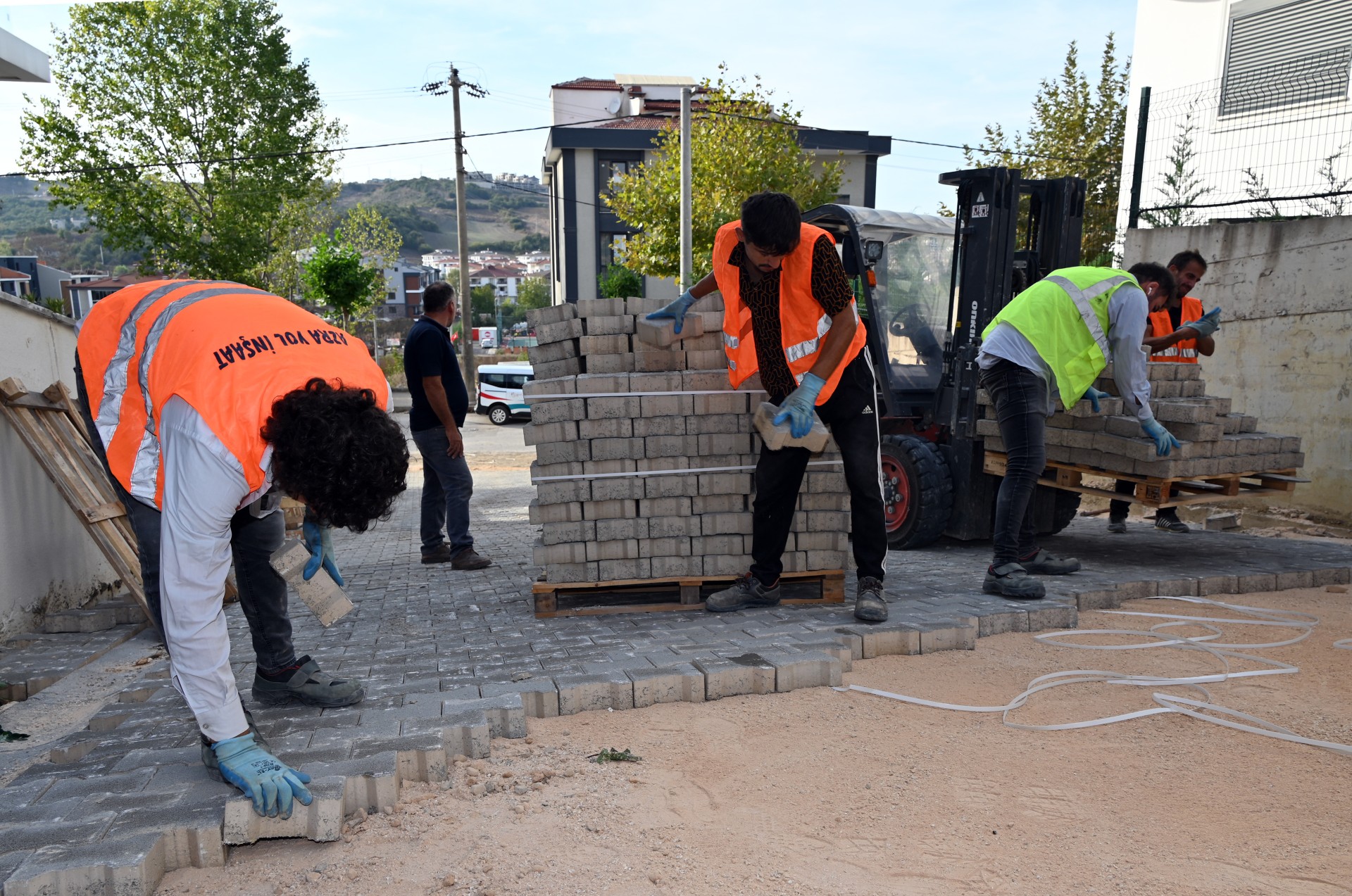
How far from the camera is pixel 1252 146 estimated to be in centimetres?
→ 918

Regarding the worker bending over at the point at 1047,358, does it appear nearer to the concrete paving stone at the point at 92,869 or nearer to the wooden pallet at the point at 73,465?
the concrete paving stone at the point at 92,869

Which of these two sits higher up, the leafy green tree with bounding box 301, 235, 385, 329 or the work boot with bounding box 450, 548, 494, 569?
the leafy green tree with bounding box 301, 235, 385, 329

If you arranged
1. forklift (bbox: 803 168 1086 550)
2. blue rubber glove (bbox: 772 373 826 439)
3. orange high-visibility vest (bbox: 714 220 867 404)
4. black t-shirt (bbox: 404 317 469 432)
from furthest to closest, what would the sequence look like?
forklift (bbox: 803 168 1086 550) < black t-shirt (bbox: 404 317 469 432) < orange high-visibility vest (bbox: 714 220 867 404) < blue rubber glove (bbox: 772 373 826 439)

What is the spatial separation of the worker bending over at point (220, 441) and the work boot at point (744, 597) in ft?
7.55

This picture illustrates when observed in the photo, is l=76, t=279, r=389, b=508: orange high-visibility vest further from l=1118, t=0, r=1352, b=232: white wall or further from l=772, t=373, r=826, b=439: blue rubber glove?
l=1118, t=0, r=1352, b=232: white wall

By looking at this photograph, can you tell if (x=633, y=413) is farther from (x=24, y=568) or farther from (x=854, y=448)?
(x=24, y=568)

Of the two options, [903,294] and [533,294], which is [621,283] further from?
[533,294]

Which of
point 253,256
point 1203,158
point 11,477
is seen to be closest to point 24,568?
point 11,477

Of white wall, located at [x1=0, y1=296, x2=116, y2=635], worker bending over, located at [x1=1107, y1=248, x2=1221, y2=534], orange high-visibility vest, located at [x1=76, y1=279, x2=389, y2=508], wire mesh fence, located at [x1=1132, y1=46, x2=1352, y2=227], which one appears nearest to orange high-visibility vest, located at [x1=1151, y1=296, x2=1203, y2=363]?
worker bending over, located at [x1=1107, y1=248, x2=1221, y2=534]

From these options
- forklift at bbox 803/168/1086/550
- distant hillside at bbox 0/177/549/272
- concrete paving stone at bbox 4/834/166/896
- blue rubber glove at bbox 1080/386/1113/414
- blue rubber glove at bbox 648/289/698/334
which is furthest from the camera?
distant hillside at bbox 0/177/549/272

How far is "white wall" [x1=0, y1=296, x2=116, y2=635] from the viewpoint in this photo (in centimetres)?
489

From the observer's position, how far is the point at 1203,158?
31.6 ft

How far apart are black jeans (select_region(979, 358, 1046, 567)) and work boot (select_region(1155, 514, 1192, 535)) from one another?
9.27 feet

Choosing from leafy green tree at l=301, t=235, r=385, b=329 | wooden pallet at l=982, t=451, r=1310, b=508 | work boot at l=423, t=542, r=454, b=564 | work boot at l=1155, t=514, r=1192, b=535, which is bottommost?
work boot at l=423, t=542, r=454, b=564
